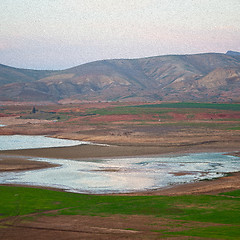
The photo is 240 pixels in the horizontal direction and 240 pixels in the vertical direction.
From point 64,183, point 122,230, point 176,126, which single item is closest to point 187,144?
point 176,126

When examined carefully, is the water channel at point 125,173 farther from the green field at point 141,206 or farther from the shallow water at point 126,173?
the green field at point 141,206

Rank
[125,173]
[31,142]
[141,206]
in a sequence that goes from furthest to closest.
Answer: [31,142] < [125,173] < [141,206]

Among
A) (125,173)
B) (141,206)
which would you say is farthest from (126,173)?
(141,206)

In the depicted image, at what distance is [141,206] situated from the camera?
87.4ft

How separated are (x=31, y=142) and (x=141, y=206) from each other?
46.2 metres

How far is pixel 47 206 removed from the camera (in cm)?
2672

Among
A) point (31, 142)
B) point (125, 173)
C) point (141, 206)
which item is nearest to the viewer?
point (141, 206)

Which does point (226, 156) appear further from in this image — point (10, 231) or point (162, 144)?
point (10, 231)

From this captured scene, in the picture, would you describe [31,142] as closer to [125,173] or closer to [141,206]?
[125,173]

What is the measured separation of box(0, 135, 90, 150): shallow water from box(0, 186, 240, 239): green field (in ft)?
106

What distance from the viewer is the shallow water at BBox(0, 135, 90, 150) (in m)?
63.8

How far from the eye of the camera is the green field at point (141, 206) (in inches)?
884

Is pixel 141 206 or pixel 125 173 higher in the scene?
pixel 141 206

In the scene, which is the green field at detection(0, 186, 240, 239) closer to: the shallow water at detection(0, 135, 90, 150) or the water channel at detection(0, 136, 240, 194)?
the water channel at detection(0, 136, 240, 194)
